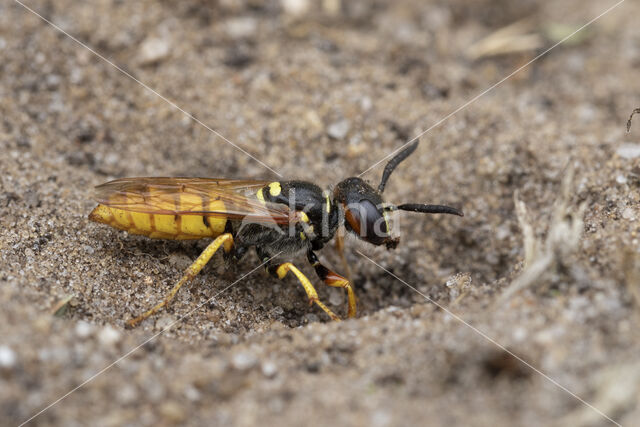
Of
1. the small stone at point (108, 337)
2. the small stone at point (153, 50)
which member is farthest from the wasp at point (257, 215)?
the small stone at point (153, 50)

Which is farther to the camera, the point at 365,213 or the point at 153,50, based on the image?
the point at 153,50

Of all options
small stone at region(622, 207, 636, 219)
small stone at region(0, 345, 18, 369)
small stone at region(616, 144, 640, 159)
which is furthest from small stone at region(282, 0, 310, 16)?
small stone at region(0, 345, 18, 369)

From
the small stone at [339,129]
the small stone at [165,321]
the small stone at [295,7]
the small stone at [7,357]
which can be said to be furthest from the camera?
A: the small stone at [295,7]

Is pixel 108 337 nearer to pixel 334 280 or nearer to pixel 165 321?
pixel 165 321

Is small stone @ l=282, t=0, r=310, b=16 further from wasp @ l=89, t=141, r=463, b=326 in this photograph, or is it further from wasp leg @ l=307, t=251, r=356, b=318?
wasp leg @ l=307, t=251, r=356, b=318

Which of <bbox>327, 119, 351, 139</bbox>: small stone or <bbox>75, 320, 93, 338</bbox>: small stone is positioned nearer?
<bbox>75, 320, 93, 338</bbox>: small stone

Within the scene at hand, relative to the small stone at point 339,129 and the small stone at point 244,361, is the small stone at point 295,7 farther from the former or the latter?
the small stone at point 244,361

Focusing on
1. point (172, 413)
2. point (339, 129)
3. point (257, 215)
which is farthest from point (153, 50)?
point (172, 413)
